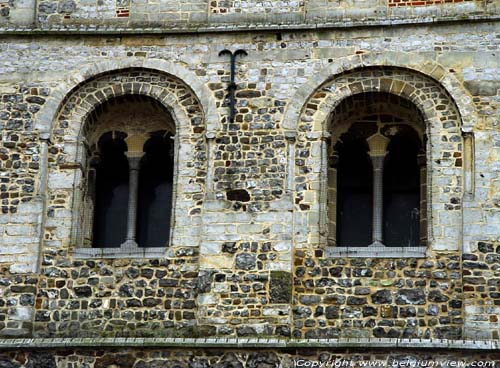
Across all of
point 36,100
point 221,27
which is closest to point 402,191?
point 221,27

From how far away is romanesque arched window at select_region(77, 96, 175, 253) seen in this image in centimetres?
2183

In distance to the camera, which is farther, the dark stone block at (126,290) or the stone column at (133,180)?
the stone column at (133,180)

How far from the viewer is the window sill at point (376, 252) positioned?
808 inches

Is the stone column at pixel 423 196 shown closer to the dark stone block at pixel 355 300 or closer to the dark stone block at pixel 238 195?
the dark stone block at pixel 355 300

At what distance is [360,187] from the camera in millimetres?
21812

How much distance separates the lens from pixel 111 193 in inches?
872

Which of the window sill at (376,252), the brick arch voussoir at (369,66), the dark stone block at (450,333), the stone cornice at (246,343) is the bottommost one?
the stone cornice at (246,343)

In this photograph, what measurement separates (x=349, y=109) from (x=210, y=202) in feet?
8.48

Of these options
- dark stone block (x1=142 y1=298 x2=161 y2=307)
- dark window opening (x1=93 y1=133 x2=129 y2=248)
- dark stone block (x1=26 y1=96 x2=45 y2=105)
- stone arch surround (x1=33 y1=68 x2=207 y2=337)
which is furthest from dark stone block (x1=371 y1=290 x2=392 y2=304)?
dark stone block (x1=26 y1=96 x2=45 y2=105)

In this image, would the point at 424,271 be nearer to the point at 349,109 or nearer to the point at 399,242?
the point at 399,242

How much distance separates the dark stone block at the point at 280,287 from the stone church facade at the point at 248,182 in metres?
0.03

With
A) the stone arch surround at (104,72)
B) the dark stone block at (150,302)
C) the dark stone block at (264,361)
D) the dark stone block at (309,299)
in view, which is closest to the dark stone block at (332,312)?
the dark stone block at (309,299)

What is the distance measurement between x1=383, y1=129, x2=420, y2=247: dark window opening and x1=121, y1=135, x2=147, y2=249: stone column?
3689 mm

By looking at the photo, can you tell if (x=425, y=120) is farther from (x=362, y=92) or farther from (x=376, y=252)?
(x=376, y=252)
